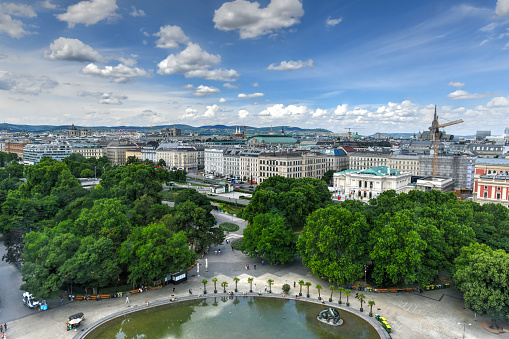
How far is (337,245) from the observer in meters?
50.5

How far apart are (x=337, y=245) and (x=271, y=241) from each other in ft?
38.5

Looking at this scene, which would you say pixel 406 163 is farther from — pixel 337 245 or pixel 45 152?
pixel 45 152

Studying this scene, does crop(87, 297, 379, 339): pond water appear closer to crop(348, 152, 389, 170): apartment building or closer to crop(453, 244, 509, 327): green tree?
crop(453, 244, 509, 327): green tree

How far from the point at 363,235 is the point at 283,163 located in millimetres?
94091

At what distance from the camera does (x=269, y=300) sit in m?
48.8

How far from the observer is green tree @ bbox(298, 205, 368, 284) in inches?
1912

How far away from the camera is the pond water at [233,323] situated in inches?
1586

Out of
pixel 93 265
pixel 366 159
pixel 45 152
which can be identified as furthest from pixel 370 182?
pixel 45 152

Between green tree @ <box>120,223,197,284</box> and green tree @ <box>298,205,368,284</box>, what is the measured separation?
18.1m

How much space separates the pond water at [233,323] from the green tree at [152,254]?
5035 millimetres

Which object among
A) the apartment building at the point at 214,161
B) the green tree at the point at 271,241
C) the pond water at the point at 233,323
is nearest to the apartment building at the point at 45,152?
the apartment building at the point at 214,161

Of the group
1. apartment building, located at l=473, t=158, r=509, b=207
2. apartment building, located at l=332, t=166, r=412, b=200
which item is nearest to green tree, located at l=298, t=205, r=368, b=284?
apartment building, located at l=473, t=158, r=509, b=207

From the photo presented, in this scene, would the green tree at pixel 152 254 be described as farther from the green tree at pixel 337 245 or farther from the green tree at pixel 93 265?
the green tree at pixel 337 245

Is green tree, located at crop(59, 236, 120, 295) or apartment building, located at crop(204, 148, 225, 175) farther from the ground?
apartment building, located at crop(204, 148, 225, 175)
